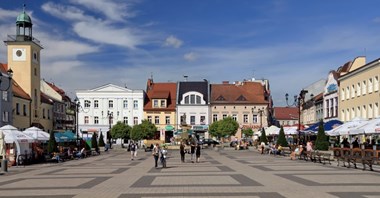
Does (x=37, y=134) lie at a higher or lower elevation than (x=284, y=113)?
lower

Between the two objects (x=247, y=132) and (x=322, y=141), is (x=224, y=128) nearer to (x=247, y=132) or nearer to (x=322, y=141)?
(x=247, y=132)

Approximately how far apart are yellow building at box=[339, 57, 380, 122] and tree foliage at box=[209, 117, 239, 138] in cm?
2326

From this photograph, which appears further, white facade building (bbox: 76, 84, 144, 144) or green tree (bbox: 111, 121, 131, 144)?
white facade building (bbox: 76, 84, 144, 144)

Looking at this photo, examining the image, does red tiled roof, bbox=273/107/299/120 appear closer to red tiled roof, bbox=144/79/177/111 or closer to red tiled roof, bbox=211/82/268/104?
red tiled roof, bbox=211/82/268/104

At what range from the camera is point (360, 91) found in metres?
49.9

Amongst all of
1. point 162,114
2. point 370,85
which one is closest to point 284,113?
point 162,114

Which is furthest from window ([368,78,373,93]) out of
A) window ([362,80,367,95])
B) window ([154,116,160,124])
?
window ([154,116,160,124])

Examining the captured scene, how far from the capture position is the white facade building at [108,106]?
282 feet

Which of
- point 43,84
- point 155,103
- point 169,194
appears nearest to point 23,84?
point 43,84

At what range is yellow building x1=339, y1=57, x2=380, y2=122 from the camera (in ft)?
149

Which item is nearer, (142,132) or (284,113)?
(142,132)

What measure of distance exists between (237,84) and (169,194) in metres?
78.1

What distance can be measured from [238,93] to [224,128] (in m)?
12.8

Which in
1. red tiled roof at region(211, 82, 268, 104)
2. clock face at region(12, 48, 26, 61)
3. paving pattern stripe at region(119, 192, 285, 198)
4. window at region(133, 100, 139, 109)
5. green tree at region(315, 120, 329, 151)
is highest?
clock face at region(12, 48, 26, 61)
